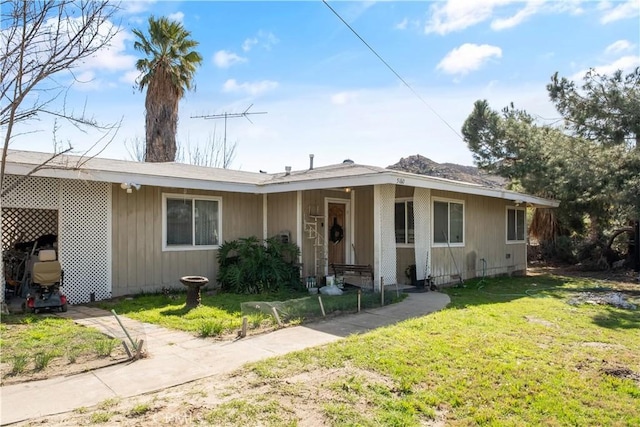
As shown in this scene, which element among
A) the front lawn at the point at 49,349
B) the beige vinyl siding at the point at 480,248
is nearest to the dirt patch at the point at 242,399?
the front lawn at the point at 49,349

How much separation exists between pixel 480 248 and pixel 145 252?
8976 millimetres

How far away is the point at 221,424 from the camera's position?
10.8 feet

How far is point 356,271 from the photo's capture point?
10.2 meters

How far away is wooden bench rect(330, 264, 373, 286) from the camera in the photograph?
995 cm

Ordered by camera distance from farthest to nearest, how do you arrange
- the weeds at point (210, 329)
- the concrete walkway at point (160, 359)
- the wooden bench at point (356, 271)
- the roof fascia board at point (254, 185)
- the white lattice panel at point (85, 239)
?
the wooden bench at point (356, 271) → the white lattice panel at point (85, 239) → the roof fascia board at point (254, 185) → the weeds at point (210, 329) → the concrete walkway at point (160, 359)

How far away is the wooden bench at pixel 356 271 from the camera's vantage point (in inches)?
392

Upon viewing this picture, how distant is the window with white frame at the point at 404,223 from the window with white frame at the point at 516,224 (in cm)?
488

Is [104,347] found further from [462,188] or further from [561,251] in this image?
[561,251]

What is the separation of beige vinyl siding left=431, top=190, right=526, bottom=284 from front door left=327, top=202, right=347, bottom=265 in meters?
2.36

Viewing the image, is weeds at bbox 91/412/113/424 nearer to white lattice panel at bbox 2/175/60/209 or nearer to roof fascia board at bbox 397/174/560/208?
white lattice panel at bbox 2/175/60/209

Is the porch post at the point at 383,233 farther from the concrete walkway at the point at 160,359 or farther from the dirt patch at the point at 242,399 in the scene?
the dirt patch at the point at 242,399

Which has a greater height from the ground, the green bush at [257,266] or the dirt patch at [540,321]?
the green bush at [257,266]

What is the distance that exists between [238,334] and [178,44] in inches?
577

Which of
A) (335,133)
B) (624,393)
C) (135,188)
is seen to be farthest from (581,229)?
(135,188)
